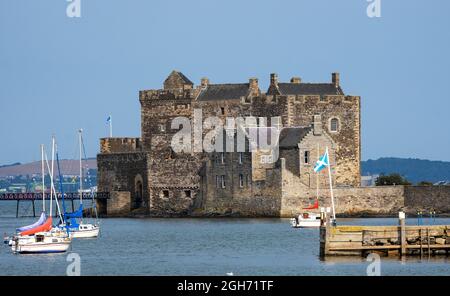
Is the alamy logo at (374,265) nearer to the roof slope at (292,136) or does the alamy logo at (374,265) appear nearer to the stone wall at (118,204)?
the roof slope at (292,136)

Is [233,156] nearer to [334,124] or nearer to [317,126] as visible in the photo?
[317,126]

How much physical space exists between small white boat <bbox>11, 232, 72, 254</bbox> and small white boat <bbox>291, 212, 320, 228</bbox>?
58.0 feet

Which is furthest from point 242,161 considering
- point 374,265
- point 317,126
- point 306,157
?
point 374,265

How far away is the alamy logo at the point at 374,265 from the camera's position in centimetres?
5400

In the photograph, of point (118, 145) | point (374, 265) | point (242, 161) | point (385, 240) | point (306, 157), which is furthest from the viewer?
point (118, 145)

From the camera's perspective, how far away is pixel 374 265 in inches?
2192

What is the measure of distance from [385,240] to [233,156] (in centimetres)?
3264

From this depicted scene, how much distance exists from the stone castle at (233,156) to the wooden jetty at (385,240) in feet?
93.1

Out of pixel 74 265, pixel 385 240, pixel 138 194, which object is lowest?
pixel 74 265

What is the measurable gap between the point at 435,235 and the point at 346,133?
123 feet

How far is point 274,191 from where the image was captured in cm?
8850

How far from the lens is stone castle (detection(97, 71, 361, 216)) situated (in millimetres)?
88875
